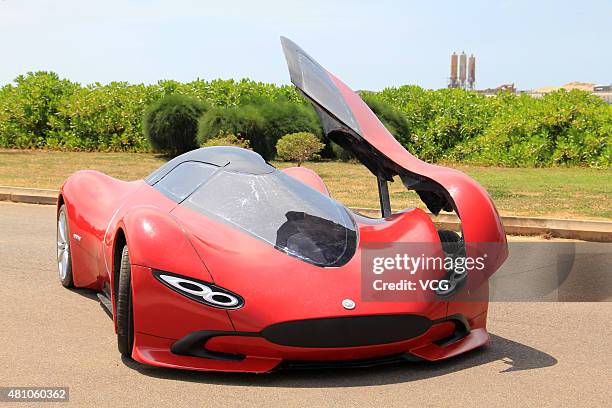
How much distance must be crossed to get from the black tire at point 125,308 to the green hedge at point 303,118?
15602 millimetres

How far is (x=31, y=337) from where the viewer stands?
6.64m

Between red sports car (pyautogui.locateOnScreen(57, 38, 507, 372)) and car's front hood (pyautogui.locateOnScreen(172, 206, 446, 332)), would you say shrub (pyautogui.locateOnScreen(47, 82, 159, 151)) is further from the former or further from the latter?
car's front hood (pyautogui.locateOnScreen(172, 206, 446, 332))

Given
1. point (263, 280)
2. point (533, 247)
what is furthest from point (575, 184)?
point (263, 280)

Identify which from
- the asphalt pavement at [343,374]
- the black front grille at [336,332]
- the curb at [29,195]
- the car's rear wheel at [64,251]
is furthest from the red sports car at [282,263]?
the curb at [29,195]

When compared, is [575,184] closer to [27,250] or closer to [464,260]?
[27,250]

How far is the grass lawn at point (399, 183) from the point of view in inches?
553

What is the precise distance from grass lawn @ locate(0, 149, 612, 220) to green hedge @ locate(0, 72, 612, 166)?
3.95ft

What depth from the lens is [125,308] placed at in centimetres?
576

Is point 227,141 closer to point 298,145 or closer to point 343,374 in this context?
point 298,145

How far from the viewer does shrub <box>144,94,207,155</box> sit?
23.1m

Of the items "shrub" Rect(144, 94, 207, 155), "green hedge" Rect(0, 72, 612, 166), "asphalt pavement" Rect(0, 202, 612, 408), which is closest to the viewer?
"asphalt pavement" Rect(0, 202, 612, 408)

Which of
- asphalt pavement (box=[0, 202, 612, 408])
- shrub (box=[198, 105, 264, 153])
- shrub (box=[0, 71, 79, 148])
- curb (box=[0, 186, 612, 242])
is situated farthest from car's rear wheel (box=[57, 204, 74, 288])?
shrub (box=[0, 71, 79, 148])

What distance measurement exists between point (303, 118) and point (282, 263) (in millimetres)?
17476

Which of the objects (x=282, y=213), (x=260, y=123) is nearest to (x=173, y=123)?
(x=260, y=123)
